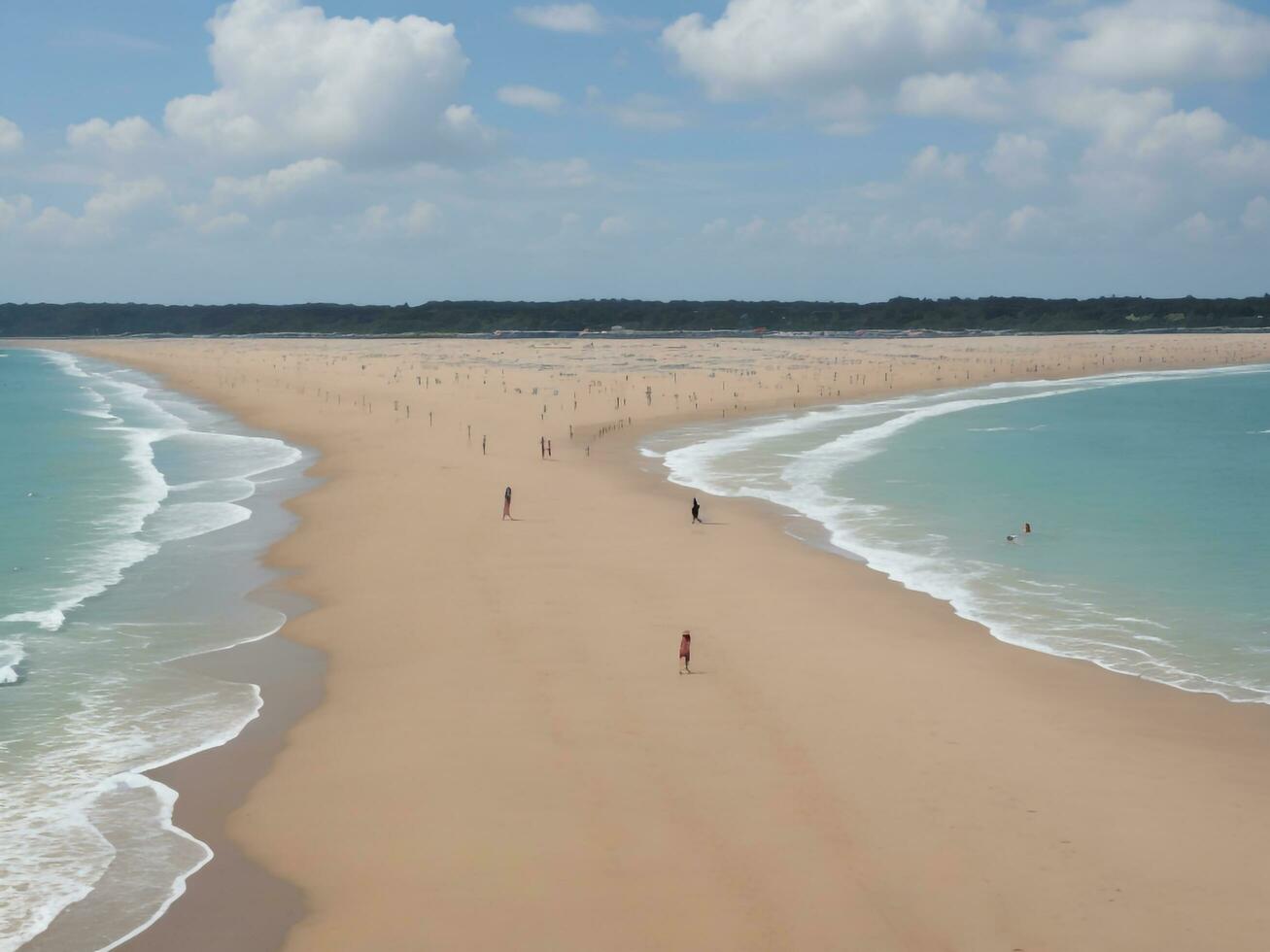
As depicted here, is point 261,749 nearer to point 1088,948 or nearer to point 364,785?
point 364,785

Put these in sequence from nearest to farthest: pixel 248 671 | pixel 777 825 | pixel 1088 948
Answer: pixel 1088 948 → pixel 777 825 → pixel 248 671

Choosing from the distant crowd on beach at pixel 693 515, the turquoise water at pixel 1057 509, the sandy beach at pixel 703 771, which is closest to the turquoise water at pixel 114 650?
the sandy beach at pixel 703 771

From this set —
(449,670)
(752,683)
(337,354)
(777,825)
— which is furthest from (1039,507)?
(337,354)

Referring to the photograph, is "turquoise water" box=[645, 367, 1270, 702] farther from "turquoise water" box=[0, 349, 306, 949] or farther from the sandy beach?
"turquoise water" box=[0, 349, 306, 949]

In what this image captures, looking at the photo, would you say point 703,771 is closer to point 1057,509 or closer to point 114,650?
point 114,650

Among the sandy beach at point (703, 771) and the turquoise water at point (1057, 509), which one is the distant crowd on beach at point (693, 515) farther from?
the turquoise water at point (1057, 509)

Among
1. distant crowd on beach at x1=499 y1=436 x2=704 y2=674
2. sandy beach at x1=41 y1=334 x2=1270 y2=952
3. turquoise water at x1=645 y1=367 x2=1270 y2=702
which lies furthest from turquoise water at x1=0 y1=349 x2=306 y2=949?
→ turquoise water at x1=645 y1=367 x2=1270 y2=702

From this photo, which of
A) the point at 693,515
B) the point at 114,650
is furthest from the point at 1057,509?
the point at 114,650

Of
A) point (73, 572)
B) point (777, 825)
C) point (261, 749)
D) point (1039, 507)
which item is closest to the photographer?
point (777, 825)
